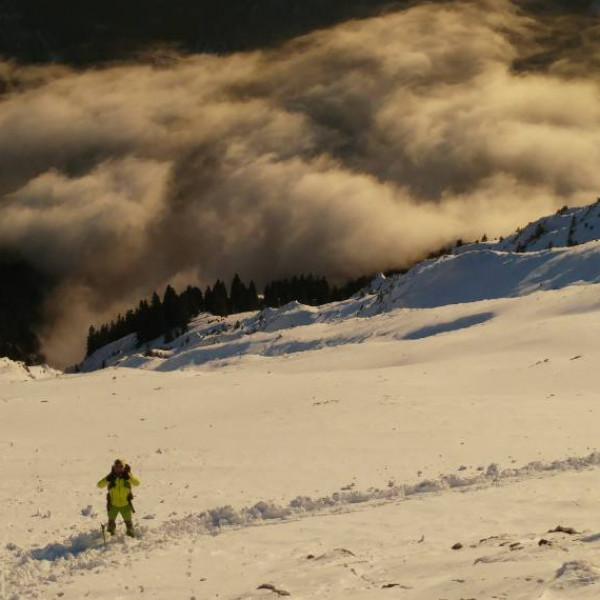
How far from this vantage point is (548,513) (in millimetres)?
17000

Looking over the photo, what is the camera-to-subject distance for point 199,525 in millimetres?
19250

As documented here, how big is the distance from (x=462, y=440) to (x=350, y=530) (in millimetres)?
11322

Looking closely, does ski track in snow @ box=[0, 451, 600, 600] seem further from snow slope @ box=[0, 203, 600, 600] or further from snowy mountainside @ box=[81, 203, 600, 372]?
snowy mountainside @ box=[81, 203, 600, 372]

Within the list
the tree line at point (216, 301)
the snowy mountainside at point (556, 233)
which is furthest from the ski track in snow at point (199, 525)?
the tree line at point (216, 301)

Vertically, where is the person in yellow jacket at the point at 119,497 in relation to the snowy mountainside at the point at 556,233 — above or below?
below

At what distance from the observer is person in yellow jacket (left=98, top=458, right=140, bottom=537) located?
19219 millimetres

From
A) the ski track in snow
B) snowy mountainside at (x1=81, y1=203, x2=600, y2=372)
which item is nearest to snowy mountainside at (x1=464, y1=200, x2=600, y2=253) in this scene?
snowy mountainside at (x1=81, y1=203, x2=600, y2=372)

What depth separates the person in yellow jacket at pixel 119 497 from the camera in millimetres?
19219

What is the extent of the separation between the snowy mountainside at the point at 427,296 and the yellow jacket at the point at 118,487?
177ft

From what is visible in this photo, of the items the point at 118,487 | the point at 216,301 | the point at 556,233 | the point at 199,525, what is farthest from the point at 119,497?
the point at 216,301

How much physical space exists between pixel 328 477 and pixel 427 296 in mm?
88369

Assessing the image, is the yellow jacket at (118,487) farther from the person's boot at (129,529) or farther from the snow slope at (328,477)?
the snow slope at (328,477)

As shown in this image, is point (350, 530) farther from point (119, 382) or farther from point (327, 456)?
point (119, 382)

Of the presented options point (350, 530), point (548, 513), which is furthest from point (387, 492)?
point (548, 513)
